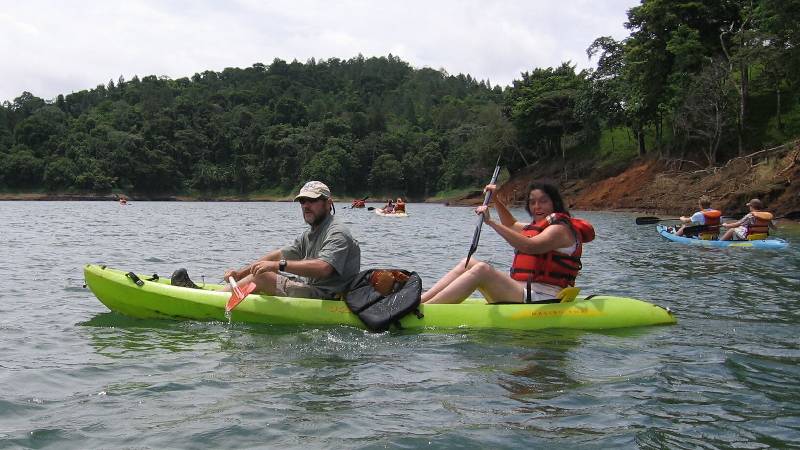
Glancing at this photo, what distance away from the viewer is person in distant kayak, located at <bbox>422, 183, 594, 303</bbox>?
7.23 meters

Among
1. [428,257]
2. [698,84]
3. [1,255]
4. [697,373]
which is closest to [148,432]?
[697,373]

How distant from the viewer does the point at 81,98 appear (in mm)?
141875

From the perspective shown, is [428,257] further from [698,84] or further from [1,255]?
[698,84]

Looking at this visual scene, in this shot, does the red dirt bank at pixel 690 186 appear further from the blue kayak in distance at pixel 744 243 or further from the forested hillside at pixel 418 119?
the blue kayak in distance at pixel 744 243

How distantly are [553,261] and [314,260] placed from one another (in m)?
2.48

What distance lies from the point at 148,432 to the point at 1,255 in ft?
44.7

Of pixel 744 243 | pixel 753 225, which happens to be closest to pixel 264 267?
pixel 744 243

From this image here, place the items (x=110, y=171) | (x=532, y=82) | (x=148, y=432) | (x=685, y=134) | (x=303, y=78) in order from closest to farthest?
(x=148, y=432) < (x=685, y=134) < (x=532, y=82) < (x=110, y=171) < (x=303, y=78)

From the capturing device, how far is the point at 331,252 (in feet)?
23.5

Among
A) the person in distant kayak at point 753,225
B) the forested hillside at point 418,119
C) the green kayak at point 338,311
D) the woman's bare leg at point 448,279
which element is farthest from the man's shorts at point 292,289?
the forested hillside at point 418,119

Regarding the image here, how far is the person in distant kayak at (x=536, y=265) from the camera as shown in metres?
7.23

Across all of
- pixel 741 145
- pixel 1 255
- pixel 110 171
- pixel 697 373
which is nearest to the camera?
pixel 697 373

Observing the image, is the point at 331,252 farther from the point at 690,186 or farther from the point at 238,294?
the point at 690,186

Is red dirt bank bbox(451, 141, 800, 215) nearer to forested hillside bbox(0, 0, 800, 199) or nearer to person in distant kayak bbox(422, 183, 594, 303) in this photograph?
forested hillside bbox(0, 0, 800, 199)
